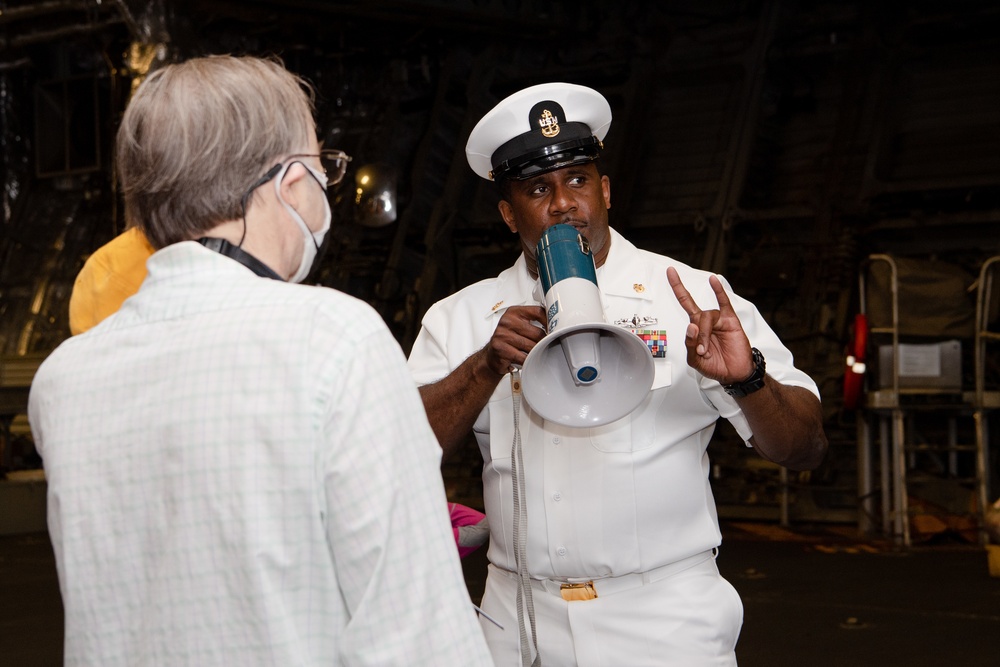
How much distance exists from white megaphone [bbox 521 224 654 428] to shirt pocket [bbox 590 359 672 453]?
16 cm

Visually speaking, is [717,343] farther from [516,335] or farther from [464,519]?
[464,519]

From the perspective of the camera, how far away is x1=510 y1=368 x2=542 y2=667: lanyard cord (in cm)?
209

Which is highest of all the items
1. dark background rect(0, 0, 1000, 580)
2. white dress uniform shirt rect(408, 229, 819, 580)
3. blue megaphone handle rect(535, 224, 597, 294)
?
dark background rect(0, 0, 1000, 580)

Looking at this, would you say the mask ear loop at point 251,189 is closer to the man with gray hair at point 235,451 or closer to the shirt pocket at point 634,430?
the man with gray hair at point 235,451

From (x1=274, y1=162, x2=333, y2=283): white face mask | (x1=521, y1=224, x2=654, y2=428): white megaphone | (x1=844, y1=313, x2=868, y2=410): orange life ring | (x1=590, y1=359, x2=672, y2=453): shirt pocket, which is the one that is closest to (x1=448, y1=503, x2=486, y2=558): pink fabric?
(x1=590, y1=359, x2=672, y2=453): shirt pocket

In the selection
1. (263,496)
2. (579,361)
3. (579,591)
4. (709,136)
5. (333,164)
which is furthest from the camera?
(709,136)

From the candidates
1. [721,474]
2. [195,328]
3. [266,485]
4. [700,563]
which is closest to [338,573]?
[266,485]

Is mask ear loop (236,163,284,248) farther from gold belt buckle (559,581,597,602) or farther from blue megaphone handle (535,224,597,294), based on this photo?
gold belt buckle (559,581,597,602)

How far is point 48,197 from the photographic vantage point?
551 inches

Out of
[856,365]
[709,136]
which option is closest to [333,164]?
[856,365]

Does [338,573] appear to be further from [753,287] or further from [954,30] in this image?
[954,30]

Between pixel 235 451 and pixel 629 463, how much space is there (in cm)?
A: 113

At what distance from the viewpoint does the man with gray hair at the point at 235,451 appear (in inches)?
47.6

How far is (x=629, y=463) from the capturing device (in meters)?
2.18
